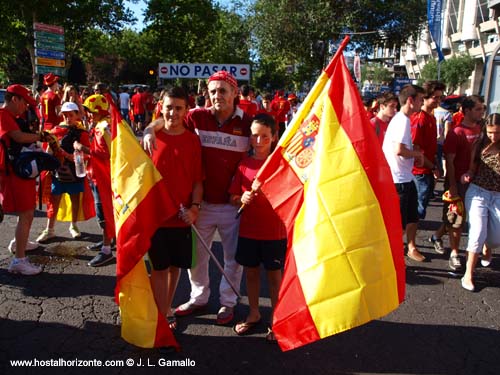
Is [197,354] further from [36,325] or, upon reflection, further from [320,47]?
[320,47]

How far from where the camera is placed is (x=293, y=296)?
2.68 m

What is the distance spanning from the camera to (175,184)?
3.33 m

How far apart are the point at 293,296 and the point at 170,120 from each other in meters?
1.57

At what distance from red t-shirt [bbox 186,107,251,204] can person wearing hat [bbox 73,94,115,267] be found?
58.7 inches

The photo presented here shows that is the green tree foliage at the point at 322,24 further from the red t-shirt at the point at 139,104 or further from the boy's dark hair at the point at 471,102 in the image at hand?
the boy's dark hair at the point at 471,102

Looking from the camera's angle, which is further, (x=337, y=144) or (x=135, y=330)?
(x=135, y=330)

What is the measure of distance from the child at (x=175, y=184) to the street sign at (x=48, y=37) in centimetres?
1287

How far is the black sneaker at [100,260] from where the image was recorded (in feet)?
16.4

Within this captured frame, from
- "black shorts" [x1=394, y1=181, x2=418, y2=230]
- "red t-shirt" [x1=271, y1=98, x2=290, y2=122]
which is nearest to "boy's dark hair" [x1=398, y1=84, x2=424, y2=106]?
"black shorts" [x1=394, y1=181, x2=418, y2=230]

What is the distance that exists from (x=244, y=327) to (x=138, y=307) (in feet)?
3.01

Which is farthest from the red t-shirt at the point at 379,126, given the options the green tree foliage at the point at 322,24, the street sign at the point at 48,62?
the green tree foliage at the point at 322,24

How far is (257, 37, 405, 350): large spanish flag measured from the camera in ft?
8.34

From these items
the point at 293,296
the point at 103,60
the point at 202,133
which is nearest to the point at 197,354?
the point at 293,296

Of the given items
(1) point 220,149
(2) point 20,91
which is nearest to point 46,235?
(2) point 20,91
